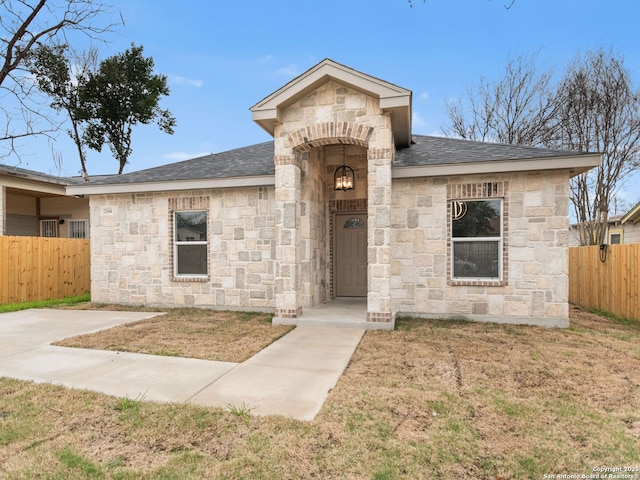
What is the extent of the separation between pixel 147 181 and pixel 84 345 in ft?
14.5

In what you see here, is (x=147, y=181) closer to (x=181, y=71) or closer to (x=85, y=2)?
(x=85, y=2)

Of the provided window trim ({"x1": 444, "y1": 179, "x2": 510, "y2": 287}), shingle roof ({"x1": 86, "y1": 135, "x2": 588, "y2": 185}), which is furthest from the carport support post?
window trim ({"x1": 444, "y1": 179, "x2": 510, "y2": 287})

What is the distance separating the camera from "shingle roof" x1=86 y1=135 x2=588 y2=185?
23.5 feet

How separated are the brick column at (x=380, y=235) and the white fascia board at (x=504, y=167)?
92cm

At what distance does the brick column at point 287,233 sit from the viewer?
22.5 feet

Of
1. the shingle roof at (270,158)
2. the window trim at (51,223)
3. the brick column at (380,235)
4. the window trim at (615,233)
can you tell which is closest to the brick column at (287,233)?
the shingle roof at (270,158)

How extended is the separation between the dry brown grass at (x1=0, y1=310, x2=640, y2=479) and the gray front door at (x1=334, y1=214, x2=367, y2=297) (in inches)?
196

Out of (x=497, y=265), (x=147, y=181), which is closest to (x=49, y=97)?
(x=147, y=181)

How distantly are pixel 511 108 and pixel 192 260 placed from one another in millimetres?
16330

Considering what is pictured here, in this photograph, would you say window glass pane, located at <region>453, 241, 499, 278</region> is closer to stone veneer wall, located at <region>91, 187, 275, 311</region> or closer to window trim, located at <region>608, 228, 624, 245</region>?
stone veneer wall, located at <region>91, 187, 275, 311</region>

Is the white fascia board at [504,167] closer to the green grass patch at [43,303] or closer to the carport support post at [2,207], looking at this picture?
the green grass patch at [43,303]

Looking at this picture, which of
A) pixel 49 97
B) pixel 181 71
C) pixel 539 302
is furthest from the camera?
pixel 181 71

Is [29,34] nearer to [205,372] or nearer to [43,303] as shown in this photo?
[43,303]

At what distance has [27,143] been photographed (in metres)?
10.5
